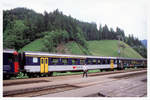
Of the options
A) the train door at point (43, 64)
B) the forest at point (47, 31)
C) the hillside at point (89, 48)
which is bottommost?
the train door at point (43, 64)

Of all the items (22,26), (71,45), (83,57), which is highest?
(22,26)

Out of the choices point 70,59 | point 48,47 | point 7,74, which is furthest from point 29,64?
point 48,47

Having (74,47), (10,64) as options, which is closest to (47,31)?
(74,47)

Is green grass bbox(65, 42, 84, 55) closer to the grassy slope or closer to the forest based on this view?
the forest

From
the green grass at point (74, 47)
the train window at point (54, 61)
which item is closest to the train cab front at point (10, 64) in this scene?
the train window at point (54, 61)

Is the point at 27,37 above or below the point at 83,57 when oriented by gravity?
above

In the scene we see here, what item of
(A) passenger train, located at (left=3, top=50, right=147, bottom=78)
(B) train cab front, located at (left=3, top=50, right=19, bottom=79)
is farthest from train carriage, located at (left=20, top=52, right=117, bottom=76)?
(B) train cab front, located at (left=3, top=50, right=19, bottom=79)

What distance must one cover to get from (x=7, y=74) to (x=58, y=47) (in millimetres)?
45985

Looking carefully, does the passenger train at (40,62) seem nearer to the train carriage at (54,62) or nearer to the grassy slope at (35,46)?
the train carriage at (54,62)

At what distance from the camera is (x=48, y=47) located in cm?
5041

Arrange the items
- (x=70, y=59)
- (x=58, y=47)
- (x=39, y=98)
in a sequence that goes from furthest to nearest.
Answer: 1. (x=58, y=47)
2. (x=70, y=59)
3. (x=39, y=98)

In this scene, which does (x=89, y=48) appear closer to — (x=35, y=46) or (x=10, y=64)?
(x=35, y=46)

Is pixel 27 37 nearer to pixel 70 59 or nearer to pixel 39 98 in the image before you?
pixel 70 59

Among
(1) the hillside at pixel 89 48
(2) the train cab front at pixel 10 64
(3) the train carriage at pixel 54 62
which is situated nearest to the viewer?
(2) the train cab front at pixel 10 64
